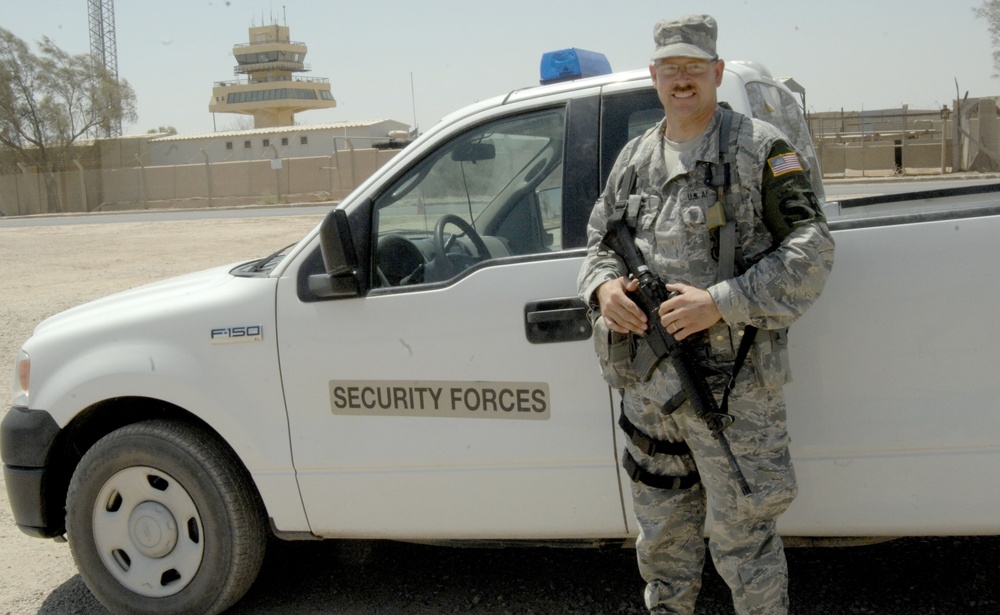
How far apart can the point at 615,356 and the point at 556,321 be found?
13.8 inches

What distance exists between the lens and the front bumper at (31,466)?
3672mm

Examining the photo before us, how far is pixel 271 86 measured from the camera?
90438mm

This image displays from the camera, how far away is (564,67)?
3.63 meters

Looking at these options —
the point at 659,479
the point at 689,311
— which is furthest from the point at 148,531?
the point at 689,311

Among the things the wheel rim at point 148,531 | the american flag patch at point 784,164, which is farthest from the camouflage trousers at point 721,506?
the wheel rim at point 148,531

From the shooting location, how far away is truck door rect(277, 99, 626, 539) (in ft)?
10.2

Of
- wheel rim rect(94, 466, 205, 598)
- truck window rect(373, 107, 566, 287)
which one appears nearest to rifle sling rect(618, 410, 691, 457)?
truck window rect(373, 107, 566, 287)

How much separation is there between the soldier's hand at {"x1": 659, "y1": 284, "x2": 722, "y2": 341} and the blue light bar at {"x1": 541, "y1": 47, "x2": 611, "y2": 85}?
1.30 meters

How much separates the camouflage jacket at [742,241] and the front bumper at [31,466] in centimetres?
214

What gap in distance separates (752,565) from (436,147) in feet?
5.39

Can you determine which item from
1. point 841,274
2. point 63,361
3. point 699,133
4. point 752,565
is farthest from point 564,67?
point 63,361

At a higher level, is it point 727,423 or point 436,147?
point 436,147

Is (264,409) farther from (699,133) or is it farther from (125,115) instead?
(125,115)

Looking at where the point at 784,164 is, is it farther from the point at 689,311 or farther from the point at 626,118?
the point at 626,118
